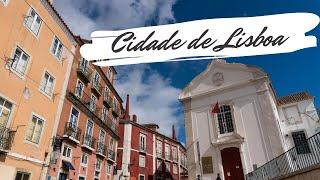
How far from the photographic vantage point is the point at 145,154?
1551 inches

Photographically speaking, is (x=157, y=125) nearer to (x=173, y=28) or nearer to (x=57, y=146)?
(x=57, y=146)

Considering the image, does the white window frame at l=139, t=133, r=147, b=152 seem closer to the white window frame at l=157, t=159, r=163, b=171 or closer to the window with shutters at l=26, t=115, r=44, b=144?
the white window frame at l=157, t=159, r=163, b=171

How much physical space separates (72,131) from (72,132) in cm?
10

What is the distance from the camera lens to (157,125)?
151 ft

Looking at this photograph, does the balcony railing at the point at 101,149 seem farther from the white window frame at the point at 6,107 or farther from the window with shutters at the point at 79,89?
the white window frame at the point at 6,107

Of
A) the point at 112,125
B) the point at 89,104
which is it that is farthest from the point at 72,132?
the point at 112,125

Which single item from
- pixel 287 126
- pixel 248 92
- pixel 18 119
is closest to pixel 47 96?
pixel 18 119

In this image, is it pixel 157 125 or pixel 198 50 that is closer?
pixel 198 50

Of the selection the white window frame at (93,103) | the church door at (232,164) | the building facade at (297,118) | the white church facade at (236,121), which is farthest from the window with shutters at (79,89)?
the building facade at (297,118)

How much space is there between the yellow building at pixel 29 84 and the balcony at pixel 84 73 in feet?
7.58

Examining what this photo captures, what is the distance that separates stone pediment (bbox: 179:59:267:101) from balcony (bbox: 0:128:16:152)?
16969 mm

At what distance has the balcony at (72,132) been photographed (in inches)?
802

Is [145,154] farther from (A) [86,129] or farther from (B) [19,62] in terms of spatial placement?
(B) [19,62]

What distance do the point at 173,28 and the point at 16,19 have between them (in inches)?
496
